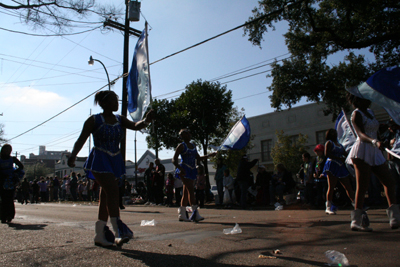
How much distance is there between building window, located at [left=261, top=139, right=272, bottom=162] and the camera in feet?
139

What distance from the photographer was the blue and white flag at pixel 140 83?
6.93 meters

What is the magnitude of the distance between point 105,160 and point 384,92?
3.70m

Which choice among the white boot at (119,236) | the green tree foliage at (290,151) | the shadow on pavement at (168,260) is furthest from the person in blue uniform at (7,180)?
the green tree foliage at (290,151)

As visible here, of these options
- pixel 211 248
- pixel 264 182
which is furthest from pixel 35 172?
pixel 211 248

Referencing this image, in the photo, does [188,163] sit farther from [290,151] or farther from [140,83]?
[290,151]

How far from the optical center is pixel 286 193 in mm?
11617

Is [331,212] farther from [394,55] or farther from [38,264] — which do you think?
[394,55]

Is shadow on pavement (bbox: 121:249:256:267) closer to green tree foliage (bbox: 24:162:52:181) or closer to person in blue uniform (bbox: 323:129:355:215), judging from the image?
person in blue uniform (bbox: 323:129:355:215)

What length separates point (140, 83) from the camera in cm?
748

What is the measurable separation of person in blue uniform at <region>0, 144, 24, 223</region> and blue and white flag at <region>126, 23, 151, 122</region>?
274 cm

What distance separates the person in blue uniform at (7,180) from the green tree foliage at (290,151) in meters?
31.6

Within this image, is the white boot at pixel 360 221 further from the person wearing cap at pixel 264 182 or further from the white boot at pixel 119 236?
the person wearing cap at pixel 264 182

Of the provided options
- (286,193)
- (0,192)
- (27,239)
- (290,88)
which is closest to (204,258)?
(27,239)

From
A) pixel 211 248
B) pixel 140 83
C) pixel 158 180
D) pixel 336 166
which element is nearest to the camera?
pixel 211 248
